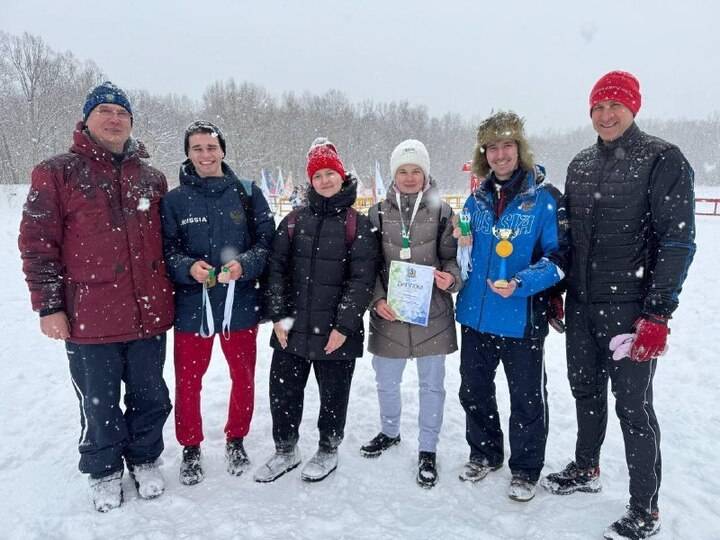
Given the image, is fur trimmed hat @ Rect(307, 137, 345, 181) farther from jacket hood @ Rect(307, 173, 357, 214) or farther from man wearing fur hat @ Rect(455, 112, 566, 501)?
man wearing fur hat @ Rect(455, 112, 566, 501)

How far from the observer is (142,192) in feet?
9.57

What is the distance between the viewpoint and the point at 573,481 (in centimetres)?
297

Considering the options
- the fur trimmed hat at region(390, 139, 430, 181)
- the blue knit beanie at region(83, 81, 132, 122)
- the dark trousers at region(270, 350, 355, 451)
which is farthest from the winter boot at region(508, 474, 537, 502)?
the blue knit beanie at region(83, 81, 132, 122)

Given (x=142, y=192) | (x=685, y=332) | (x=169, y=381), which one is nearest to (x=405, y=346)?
(x=142, y=192)

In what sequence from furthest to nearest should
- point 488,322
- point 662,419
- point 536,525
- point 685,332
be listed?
point 685,332 < point 662,419 < point 488,322 < point 536,525

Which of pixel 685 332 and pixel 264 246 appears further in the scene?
pixel 685 332

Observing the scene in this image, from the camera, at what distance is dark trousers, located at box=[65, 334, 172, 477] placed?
279 centimetres

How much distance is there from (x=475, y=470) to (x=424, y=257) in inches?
59.5

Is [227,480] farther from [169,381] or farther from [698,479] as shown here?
[698,479]

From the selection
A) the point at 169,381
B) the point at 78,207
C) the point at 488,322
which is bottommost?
the point at 169,381

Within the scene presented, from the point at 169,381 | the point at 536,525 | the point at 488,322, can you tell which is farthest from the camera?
the point at 169,381

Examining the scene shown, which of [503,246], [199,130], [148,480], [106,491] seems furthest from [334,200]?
[106,491]

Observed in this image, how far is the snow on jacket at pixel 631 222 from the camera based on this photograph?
2350 millimetres

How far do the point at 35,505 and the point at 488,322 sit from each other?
3034mm
